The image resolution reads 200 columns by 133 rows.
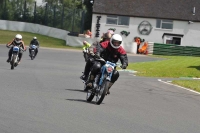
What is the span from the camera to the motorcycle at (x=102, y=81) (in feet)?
41.7

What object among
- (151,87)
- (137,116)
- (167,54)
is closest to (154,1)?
(167,54)

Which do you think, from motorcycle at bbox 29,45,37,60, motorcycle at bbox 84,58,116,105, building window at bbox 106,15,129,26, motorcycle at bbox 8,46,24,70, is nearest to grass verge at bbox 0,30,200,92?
motorcycle at bbox 29,45,37,60

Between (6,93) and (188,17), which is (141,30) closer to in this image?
(188,17)

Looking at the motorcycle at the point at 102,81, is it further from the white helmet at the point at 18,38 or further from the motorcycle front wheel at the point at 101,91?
the white helmet at the point at 18,38

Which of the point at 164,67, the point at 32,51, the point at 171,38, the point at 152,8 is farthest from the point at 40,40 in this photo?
the point at 164,67

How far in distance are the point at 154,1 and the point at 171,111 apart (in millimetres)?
54430

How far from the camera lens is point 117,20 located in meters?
66.1

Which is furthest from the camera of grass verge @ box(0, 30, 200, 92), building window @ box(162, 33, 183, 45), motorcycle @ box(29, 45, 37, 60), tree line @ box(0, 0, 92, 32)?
building window @ box(162, 33, 183, 45)

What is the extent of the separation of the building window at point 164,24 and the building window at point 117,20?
3.38 meters

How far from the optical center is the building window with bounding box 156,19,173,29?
65.9 metres

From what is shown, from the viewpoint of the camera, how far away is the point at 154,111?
12.8 m

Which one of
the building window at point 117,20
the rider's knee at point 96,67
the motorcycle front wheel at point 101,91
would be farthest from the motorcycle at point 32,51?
the building window at point 117,20

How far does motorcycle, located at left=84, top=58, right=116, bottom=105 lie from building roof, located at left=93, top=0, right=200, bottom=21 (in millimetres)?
52136

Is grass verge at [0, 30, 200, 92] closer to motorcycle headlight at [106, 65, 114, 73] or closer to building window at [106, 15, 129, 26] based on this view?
building window at [106, 15, 129, 26]
